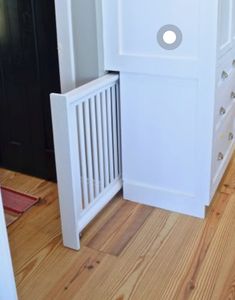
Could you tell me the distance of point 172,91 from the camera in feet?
6.51

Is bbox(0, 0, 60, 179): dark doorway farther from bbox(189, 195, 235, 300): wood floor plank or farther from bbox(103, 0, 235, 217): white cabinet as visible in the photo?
bbox(189, 195, 235, 300): wood floor plank

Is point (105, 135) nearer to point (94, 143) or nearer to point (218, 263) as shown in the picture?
point (94, 143)

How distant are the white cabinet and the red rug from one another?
1.77ft

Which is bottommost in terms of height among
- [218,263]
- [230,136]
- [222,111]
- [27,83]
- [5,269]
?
[218,263]

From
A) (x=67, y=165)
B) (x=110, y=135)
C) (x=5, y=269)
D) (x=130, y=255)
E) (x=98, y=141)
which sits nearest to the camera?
(x=5, y=269)

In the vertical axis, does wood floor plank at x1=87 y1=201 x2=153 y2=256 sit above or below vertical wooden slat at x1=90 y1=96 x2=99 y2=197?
below

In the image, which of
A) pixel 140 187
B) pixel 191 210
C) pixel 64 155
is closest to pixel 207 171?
pixel 191 210

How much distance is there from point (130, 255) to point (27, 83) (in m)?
1.14

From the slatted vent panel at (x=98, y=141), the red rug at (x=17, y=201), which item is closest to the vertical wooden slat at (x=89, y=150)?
the slatted vent panel at (x=98, y=141)

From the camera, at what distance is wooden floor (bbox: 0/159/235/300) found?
1.71 m

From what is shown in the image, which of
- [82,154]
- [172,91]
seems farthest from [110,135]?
[172,91]

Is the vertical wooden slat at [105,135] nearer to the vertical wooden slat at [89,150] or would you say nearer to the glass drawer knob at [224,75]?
the vertical wooden slat at [89,150]

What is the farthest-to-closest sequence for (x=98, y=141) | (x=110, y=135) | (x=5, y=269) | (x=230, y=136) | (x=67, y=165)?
(x=230, y=136) → (x=110, y=135) → (x=98, y=141) → (x=67, y=165) → (x=5, y=269)

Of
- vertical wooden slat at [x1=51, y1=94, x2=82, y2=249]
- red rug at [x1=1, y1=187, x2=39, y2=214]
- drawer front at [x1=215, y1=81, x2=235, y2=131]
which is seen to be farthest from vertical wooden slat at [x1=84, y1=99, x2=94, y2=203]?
drawer front at [x1=215, y1=81, x2=235, y2=131]
